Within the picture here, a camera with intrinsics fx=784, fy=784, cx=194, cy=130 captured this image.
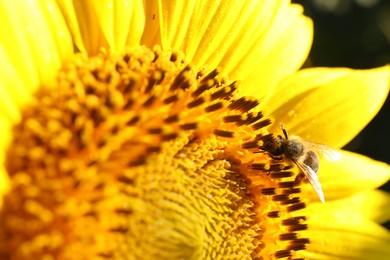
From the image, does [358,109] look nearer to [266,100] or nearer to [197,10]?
[266,100]

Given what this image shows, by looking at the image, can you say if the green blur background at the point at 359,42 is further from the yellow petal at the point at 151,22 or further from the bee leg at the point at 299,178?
the yellow petal at the point at 151,22

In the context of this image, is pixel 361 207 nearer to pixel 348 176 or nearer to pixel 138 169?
pixel 348 176

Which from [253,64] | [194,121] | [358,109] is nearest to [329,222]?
[358,109]

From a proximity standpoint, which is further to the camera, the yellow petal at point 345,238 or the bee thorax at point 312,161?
the yellow petal at point 345,238

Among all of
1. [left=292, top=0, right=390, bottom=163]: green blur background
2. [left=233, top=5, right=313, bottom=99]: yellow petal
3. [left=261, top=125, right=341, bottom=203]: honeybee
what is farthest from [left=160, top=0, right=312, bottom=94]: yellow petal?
[left=292, top=0, right=390, bottom=163]: green blur background

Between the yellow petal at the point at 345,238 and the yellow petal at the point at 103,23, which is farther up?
the yellow petal at the point at 103,23

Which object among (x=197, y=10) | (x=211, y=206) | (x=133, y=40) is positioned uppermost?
(x=197, y=10)

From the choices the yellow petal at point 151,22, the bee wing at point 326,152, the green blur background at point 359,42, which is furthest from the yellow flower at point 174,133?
the green blur background at point 359,42
